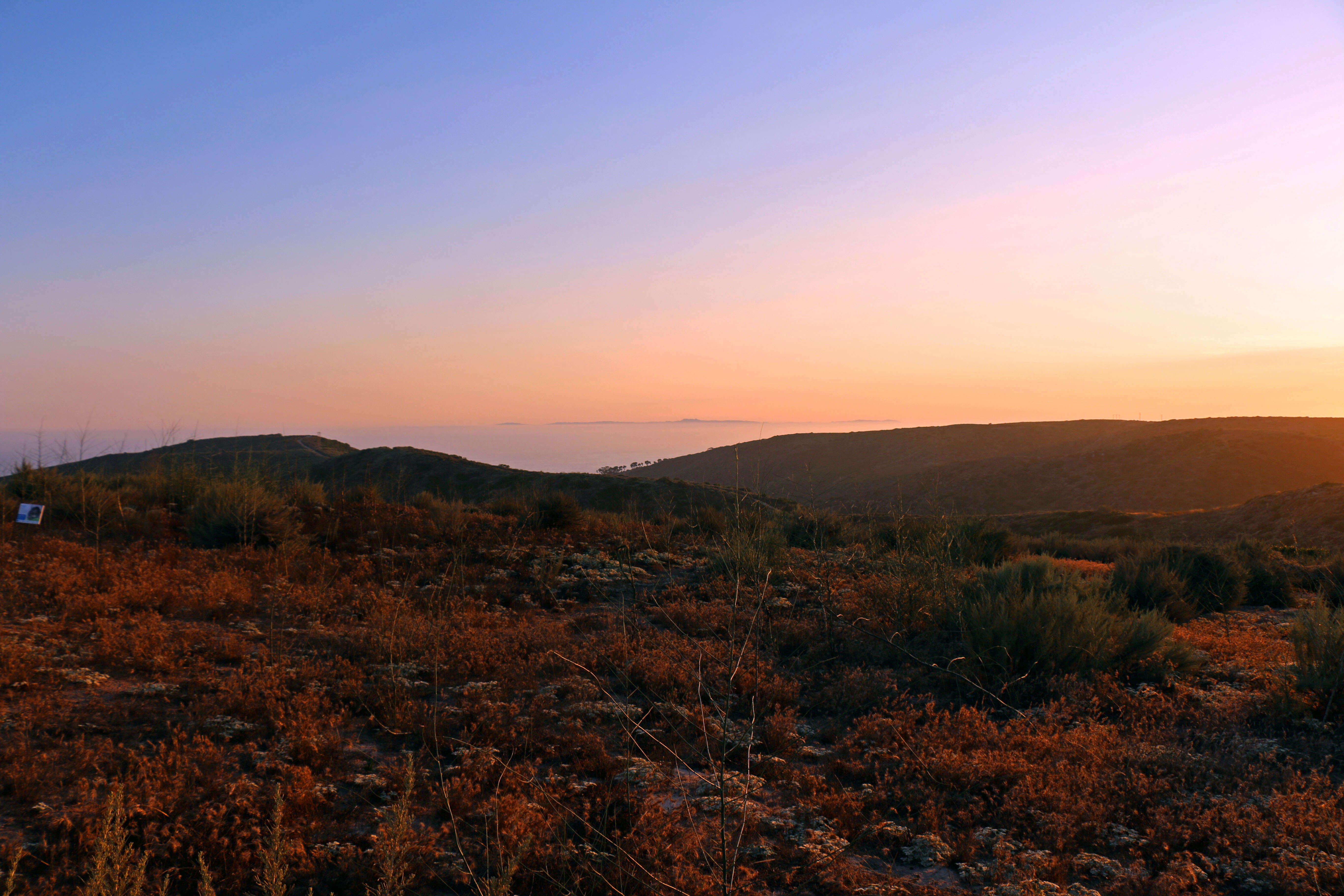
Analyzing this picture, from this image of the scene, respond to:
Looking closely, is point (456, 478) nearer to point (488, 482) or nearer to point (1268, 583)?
point (488, 482)

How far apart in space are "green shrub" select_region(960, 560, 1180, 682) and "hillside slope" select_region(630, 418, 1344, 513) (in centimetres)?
2575

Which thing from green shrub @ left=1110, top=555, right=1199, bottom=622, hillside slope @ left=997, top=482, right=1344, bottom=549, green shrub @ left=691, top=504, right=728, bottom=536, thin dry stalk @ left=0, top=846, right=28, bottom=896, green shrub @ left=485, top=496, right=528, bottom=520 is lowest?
hillside slope @ left=997, top=482, right=1344, bottom=549

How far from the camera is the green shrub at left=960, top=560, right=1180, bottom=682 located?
6504mm

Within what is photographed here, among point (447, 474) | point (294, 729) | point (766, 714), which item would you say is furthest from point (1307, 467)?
point (294, 729)

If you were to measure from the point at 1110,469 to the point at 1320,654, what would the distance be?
5504 centimetres

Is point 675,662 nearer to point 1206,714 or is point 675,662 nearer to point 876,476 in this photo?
point 1206,714

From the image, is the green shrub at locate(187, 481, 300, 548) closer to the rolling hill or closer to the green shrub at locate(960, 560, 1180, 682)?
the green shrub at locate(960, 560, 1180, 682)

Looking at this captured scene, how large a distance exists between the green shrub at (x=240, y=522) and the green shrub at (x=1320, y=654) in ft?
37.1

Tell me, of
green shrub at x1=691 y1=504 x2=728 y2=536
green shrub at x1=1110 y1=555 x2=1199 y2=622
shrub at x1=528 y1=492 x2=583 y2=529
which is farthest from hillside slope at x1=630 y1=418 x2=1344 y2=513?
green shrub at x1=1110 y1=555 x2=1199 y2=622

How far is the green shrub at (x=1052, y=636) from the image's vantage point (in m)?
6.50

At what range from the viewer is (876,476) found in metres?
71.8

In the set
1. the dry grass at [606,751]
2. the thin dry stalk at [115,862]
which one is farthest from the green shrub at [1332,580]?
the thin dry stalk at [115,862]

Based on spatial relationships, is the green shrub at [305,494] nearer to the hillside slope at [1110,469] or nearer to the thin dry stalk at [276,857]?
the thin dry stalk at [276,857]

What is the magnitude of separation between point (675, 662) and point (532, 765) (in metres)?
2.02
